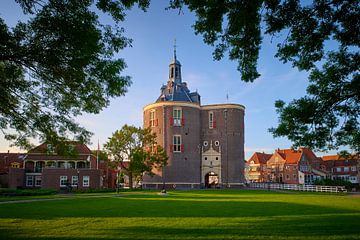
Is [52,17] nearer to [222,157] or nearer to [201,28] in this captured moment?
[201,28]

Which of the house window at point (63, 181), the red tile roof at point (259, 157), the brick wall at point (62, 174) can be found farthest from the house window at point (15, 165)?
the red tile roof at point (259, 157)

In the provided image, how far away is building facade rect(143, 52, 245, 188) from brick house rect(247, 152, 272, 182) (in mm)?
36936

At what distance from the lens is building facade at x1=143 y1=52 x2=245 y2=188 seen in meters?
56.8

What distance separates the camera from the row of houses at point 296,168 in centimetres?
8044

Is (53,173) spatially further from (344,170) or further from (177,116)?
(344,170)

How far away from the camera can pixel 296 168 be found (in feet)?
262

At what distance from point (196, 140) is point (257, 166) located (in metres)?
42.2

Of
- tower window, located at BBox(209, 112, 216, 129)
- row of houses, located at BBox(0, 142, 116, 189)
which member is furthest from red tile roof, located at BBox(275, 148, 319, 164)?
row of houses, located at BBox(0, 142, 116, 189)

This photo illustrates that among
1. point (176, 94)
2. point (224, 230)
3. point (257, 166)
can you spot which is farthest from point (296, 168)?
point (224, 230)

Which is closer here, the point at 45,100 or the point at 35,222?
the point at 45,100

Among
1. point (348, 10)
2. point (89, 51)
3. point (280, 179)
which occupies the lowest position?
point (280, 179)

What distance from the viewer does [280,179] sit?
83.8 m

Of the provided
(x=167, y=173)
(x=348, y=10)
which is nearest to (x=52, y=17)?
(x=348, y=10)

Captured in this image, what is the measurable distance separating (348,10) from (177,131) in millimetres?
→ 49686
